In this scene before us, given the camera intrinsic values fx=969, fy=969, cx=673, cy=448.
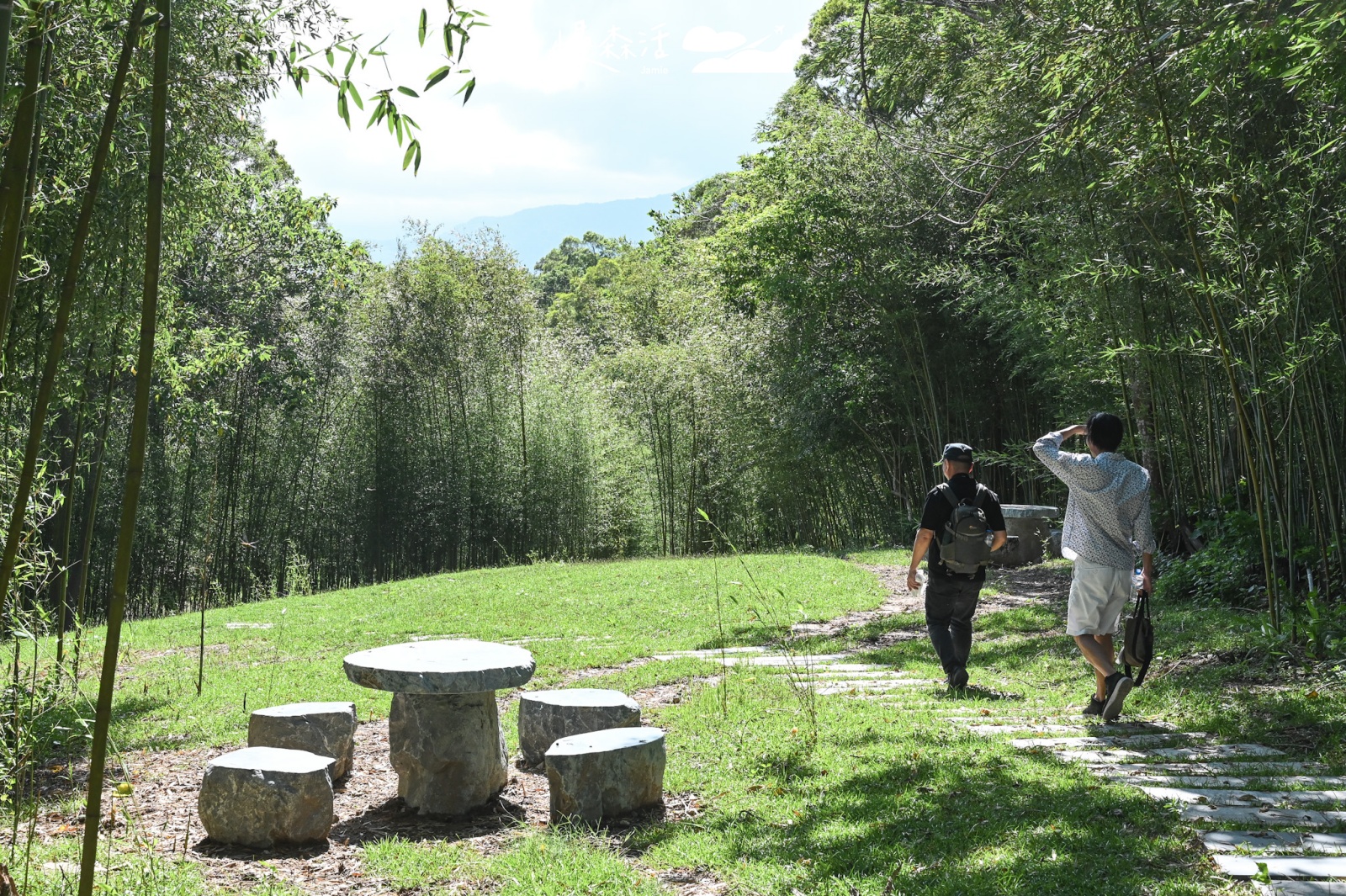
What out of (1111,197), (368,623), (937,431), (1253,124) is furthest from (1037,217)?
(368,623)

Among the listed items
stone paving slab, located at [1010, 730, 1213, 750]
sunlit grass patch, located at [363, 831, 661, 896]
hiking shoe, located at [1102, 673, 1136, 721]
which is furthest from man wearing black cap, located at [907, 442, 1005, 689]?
sunlit grass patch, located at [363, 831, 661, 896]

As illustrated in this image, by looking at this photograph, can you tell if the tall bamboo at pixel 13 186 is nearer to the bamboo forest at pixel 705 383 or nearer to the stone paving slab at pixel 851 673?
the bamboo forest at pixel 705 383

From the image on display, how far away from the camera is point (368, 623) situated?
9.23m

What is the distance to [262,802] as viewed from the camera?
344cm

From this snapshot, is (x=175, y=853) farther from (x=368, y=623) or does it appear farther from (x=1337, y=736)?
(x=368, y=623)

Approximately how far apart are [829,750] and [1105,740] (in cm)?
119

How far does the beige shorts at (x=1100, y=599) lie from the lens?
4363 millimetres

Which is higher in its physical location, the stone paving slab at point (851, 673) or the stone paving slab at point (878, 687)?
the stone paving slab at point (851, 673)

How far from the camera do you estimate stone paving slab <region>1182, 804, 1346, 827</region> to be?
298 centimetres

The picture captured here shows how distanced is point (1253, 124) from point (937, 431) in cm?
761

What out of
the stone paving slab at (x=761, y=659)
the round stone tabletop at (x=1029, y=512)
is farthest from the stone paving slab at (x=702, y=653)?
the round stone tabletop at (x=1029, y=512)

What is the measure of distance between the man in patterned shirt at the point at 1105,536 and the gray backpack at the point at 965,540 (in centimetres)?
55

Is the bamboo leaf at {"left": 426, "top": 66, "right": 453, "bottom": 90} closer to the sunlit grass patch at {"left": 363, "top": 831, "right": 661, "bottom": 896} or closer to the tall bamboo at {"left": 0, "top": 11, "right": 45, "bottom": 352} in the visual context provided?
the tall bamboo at {"left": 0, "top": 11, "right": 45, "bottom": 352}

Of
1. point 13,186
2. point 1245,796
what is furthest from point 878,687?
point 13,186
